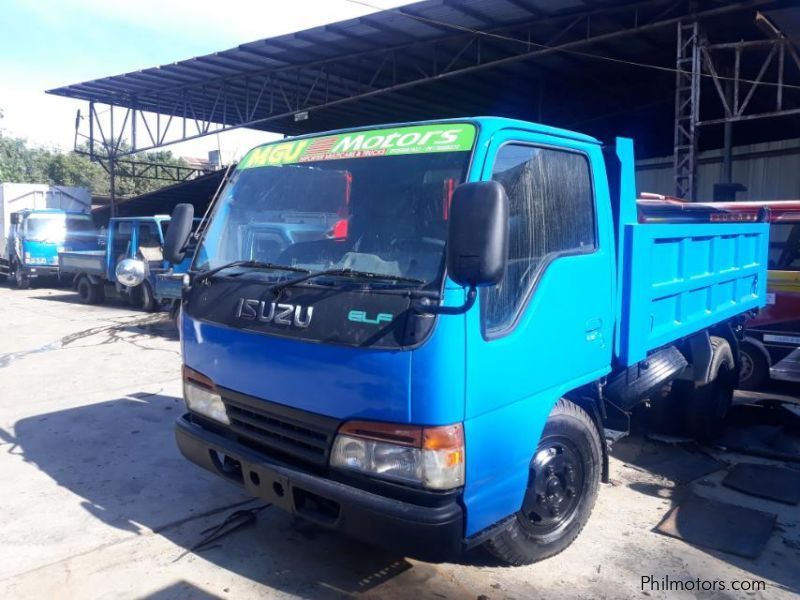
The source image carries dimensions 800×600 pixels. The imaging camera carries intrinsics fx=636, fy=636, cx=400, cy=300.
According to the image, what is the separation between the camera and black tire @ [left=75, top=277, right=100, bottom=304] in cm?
1555

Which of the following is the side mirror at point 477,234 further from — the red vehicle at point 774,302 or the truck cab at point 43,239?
the truck cab at point 43,239

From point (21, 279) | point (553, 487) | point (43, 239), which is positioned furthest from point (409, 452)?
point (21, 279)

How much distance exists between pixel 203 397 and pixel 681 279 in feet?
10.4

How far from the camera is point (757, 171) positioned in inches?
690

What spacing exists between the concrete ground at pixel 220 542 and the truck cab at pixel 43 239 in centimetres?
1474

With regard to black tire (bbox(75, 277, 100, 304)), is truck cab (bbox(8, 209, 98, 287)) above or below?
above

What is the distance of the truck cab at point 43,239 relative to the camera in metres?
18.7

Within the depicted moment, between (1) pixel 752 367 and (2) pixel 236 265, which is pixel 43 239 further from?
(1) pixel 752 367

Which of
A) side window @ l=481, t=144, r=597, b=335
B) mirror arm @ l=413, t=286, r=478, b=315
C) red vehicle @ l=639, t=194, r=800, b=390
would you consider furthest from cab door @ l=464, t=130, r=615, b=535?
red vehicle @ l=639, t=194, r=800, b=390

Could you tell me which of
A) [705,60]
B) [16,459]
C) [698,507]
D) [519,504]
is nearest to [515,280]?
[519,504]

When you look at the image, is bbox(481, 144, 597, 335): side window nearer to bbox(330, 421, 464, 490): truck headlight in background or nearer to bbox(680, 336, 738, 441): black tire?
bbox(330, 421, 464, 490): truck headlight in background

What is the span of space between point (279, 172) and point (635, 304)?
2.16 meters

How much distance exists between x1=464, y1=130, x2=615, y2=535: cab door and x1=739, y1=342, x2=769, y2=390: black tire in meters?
4.54
